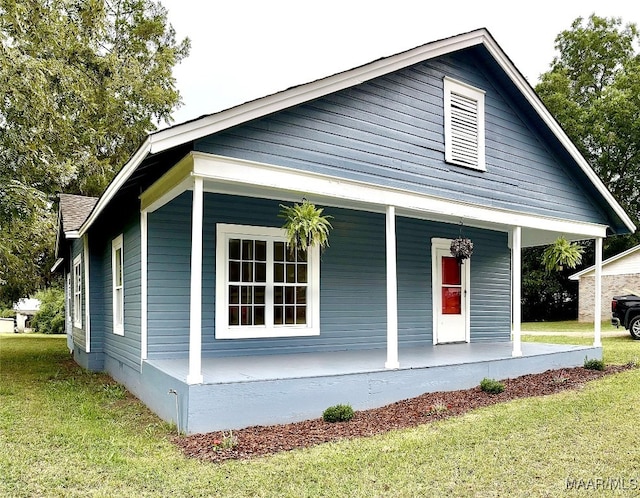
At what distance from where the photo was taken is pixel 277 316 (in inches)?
302

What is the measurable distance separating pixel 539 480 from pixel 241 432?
2689mm

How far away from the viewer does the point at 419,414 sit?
5.94 meters

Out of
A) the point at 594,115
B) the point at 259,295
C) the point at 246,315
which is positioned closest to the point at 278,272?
the point at 259,295

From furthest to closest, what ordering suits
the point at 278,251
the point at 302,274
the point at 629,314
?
the point at 629,314 → the point at 302,274 → the point at 278,251

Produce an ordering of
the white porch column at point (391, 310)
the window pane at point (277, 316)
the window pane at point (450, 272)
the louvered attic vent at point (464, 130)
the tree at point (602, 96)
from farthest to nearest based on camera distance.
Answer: the tree at point (602, 96) → the window pane at point (450, 272) → the louvered attic vent at point (464, 130) → the window pane at point (277, 316) → the white porch column at point (391, 310)

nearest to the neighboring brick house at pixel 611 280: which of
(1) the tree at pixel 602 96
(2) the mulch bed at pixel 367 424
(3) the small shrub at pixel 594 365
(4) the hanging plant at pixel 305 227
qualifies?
(1) the tree at pixel 602 96

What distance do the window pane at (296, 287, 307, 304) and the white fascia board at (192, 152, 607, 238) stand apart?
1500mm

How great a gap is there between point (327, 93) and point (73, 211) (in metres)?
7.53

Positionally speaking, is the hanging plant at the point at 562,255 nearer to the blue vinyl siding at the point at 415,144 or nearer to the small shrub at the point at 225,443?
the blue vinyl siding at the point at 415,144

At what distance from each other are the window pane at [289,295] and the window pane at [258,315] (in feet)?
1.39

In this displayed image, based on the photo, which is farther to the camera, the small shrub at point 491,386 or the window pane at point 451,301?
the window pane at point 451,301

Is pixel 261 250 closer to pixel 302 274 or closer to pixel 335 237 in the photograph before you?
pixel 302 274

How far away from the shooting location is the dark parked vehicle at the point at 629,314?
46.1 feet

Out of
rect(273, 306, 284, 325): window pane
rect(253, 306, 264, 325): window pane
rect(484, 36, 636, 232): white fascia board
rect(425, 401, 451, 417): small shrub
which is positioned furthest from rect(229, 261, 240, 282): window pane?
rect(484, 36, 636, 232): white fascia board
